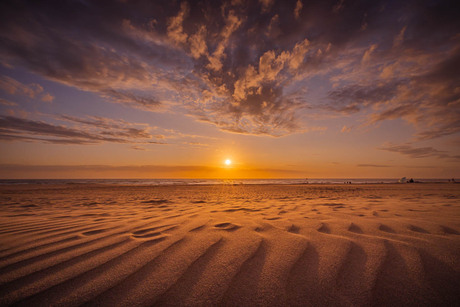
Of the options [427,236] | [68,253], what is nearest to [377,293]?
[427,236]

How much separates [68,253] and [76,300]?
93 cm

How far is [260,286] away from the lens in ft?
4.16

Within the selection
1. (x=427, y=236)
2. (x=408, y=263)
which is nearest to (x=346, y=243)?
(x=408, y=263)

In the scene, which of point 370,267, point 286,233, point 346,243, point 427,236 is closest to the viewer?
point 370,267

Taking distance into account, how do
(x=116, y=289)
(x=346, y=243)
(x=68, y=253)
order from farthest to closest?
(x=346, y=243), (x=68, y=253), (x=116, y=289)

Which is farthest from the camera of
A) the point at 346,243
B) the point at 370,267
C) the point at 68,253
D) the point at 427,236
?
the point at 427,236

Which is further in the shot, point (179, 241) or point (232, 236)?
point (232, 236)

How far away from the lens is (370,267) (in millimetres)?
1469

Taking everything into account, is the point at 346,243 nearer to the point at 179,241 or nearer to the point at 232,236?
the point at 232,236

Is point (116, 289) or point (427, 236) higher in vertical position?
point (427, 236)

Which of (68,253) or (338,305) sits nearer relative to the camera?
(338,305)

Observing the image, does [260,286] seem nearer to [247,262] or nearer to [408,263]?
[247,262]

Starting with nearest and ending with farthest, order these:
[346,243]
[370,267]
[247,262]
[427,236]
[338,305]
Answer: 1. [338,305]
2. [370,267]
3. [247,262]
4. [346,243]
5. [427,236]

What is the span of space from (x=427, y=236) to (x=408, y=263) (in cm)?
98
